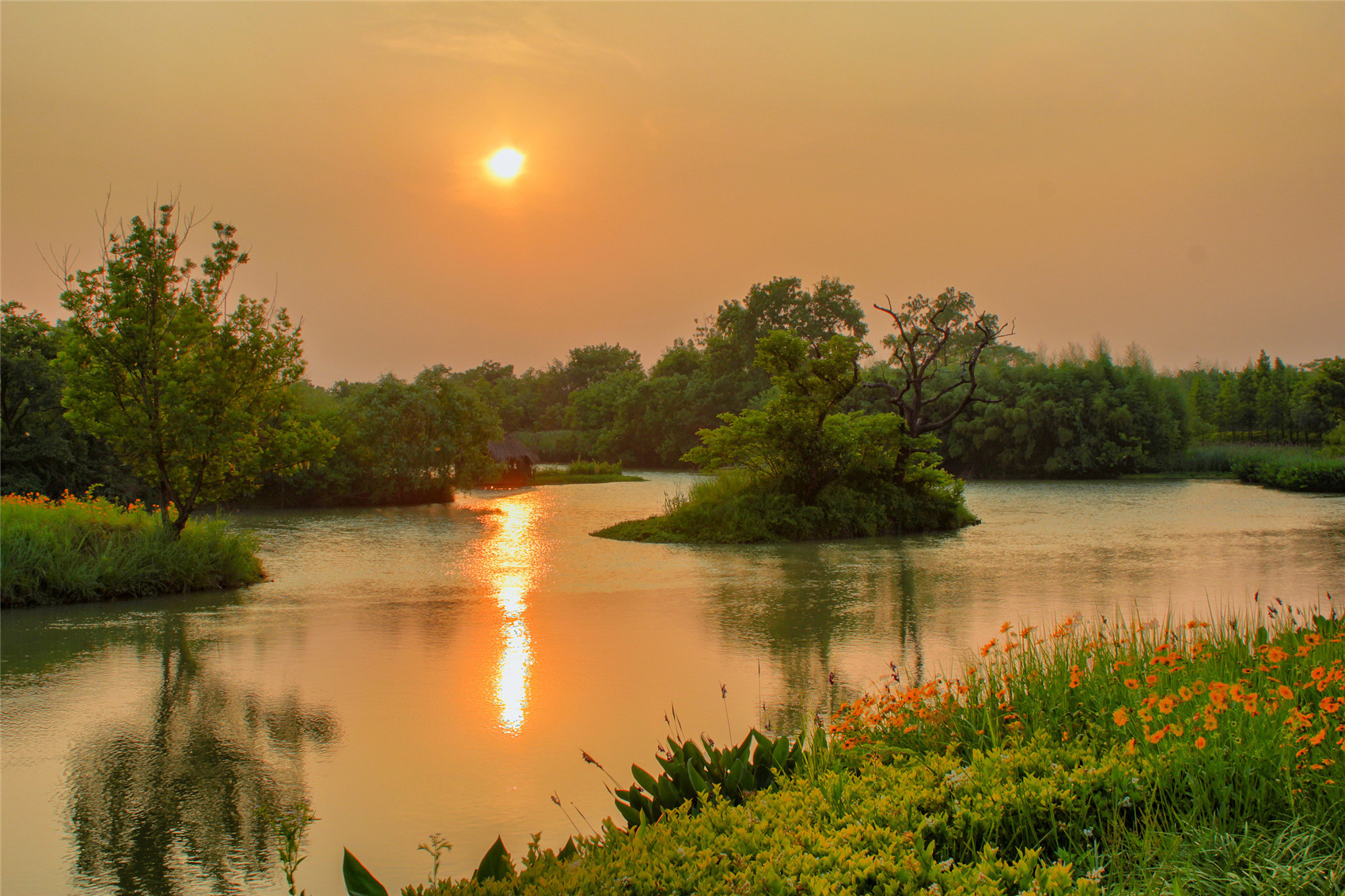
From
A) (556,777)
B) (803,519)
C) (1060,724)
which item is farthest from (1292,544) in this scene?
(556,777)

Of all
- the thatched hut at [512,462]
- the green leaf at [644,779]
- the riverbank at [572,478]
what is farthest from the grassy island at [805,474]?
the riverbank at [572,478]

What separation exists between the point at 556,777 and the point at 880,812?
2.22 m

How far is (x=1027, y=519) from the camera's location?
64.2 feet

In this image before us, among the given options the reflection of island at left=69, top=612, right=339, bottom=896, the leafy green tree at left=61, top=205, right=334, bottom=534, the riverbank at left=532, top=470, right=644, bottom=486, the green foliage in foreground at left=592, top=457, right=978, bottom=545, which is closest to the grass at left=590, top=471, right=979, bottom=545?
the green foliage in foreground at left=592, top=457, right=978, bottom=545

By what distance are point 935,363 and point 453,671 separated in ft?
144

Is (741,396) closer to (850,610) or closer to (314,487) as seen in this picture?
(314,487)

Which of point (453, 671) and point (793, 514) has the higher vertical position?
point (793, 514)

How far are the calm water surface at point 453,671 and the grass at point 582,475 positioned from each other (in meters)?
20.9

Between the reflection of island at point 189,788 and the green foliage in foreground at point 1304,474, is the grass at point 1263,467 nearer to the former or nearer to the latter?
the green foliage in foreground at point 1304,474

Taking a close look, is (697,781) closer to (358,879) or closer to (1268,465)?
(358,879)

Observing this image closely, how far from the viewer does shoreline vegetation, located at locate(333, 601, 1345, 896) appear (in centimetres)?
260

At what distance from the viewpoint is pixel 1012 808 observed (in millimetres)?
3047

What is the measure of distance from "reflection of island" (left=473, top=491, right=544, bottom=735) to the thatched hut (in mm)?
9150

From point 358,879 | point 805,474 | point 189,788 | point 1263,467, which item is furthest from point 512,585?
point 1263,467
